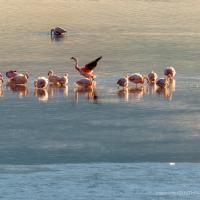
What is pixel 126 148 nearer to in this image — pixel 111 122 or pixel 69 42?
pixel 111 122

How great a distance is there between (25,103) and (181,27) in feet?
38.1

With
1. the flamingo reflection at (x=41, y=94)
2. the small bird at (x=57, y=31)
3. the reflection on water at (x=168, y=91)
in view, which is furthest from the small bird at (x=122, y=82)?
the small bird at (x=57, y=31)

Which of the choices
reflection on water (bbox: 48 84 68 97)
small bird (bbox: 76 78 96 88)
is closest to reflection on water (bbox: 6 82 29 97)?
reflection on water (bbox: 48 84 68 97)

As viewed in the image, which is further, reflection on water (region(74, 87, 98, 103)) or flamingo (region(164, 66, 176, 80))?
flamingo (region(164, 66, 176, 80))

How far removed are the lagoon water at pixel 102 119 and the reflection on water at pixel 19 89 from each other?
2 cm

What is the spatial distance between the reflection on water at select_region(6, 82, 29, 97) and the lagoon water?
0.08 feet

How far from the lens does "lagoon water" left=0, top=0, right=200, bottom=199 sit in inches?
449

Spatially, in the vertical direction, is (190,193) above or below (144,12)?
below

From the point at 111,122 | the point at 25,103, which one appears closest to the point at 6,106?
the point at 25,103

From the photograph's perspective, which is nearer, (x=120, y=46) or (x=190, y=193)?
(x=190, y=193)

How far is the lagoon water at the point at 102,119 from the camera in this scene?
11.4m

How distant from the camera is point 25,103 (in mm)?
16172

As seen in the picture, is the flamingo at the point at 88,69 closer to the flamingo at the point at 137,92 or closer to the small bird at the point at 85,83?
the small bird at the point at 85,83

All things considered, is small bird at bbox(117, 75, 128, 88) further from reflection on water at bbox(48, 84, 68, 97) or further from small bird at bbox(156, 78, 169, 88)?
reflection on water at bbox(48, 84, 68, 97)
